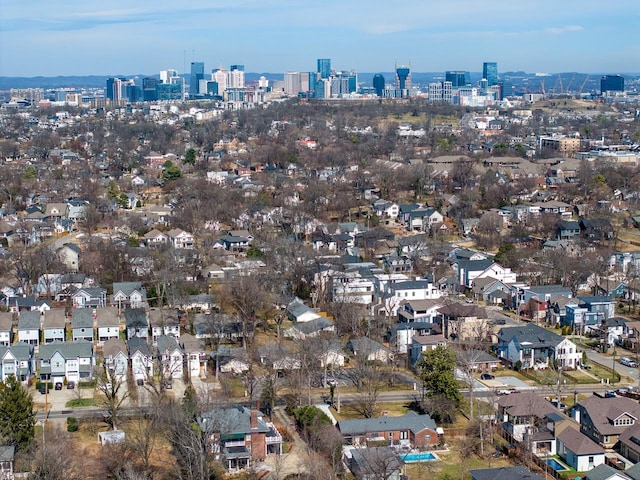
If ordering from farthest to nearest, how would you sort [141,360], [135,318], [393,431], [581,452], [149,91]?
[149,91]
[135,318]
[141,360]
[393,431]
[581,452]

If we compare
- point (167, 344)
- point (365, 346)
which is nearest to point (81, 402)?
point (167, 344)

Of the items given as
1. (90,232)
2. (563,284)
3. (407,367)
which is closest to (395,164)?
(90,232)

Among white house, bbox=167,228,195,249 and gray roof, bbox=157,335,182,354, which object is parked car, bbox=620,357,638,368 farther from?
white house, bbox=167,228,195,249

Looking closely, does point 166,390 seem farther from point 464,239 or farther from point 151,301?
point 464,239

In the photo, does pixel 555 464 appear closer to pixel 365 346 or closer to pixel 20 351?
pixel 365 346

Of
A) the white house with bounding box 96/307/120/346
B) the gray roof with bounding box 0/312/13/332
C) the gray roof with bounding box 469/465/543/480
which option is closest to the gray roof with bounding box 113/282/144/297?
the white house with bounding box 96/307/120/346

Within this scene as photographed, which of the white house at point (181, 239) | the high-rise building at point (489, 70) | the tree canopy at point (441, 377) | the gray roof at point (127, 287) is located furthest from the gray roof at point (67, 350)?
the high-rise building at point (489, 70)
